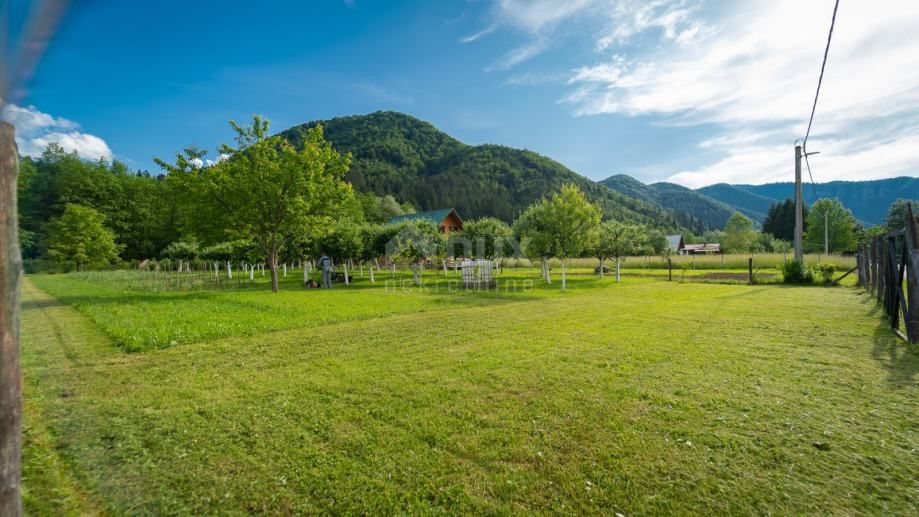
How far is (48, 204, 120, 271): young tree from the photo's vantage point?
389 centimetres

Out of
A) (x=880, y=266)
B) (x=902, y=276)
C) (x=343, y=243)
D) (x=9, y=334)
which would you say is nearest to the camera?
(x=9, y=334)

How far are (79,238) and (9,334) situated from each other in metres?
12.6

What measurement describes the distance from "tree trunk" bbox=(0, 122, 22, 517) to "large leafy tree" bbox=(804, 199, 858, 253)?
88722 millimetres

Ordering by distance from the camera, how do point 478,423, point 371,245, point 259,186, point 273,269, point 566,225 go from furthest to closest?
point 371,245 → point 566,225 → point 273,269 → point 259,186 → point 478,423

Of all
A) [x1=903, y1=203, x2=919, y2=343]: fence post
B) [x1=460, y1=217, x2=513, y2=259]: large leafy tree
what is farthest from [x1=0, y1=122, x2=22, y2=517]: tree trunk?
[x1=460, y1=217, x2=513, y2=259]: large leafy tree

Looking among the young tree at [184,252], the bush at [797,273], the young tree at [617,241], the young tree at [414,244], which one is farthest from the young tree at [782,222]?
the young tree at [184,252]

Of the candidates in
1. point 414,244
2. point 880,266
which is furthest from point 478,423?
point 414,244

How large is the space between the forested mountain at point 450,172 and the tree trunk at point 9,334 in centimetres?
9232

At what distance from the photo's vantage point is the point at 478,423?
425 centimetres

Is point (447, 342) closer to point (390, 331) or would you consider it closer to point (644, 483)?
point (390, 331)

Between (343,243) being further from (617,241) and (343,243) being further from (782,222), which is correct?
(782,222)

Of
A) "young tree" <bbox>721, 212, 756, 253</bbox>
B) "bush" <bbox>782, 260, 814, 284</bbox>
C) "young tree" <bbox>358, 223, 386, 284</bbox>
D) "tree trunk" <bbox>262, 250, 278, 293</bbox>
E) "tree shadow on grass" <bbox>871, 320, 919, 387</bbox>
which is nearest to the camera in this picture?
"tree shadow on grass" <bbox>871, 320, 919, 387</bbox>

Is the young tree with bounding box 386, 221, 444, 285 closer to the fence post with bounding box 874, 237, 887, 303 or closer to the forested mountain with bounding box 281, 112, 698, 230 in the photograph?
the fence post with bounding box 874, 237, 887, 303

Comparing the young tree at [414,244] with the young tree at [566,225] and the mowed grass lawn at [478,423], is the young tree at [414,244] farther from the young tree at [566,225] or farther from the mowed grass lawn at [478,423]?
the mowed grass lawn at [478,423]
